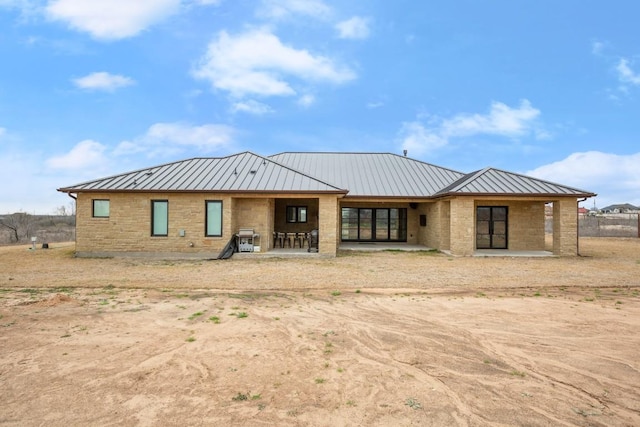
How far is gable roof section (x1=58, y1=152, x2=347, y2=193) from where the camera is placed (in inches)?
601

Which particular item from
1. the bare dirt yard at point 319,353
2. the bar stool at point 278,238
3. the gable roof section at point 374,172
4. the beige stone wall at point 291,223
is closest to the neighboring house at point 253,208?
the gable roof section at point 374,172

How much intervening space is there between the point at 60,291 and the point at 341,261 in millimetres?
8835

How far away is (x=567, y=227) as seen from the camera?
15.7 meters

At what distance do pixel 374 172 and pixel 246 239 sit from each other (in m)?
9.35

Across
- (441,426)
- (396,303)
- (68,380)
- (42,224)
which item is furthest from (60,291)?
(42,224)

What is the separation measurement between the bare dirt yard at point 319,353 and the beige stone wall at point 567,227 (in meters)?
6.36

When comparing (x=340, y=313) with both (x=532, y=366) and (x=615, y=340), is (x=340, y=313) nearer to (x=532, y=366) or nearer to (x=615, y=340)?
(x=532, y=366)

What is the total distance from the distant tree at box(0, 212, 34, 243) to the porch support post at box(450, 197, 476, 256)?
2885 centimetres

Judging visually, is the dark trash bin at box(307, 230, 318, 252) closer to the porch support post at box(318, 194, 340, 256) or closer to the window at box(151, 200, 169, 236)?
the porch support post at box(318, 194, 340, 256)

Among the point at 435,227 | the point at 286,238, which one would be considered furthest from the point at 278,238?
the point at 435,227

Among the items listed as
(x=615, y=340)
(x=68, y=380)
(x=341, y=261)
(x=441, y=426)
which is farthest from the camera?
(x=341, y=261)

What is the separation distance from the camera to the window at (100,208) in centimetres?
1550

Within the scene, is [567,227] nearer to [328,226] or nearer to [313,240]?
[328,226]

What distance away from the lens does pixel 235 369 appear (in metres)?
4.26
